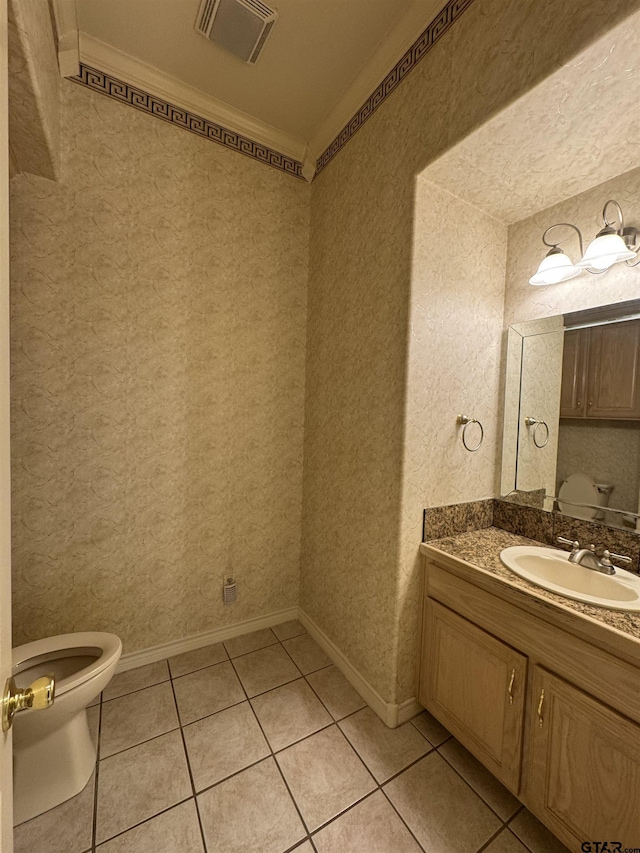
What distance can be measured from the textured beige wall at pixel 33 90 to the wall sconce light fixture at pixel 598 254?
1829mm

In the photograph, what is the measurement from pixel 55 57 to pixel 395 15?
134 cm

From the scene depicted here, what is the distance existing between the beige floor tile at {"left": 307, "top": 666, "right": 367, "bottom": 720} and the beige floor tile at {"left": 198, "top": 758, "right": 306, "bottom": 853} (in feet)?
1.17

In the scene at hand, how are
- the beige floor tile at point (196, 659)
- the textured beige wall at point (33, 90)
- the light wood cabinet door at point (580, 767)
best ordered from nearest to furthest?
the light wood cabinet door at point (580, 767) < the textured beige wall at point (33, 90) < the beige floor tile at point (196, 659)

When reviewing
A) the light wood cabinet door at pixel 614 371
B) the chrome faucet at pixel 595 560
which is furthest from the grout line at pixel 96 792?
the light wood cabinet door at pixel 614 371

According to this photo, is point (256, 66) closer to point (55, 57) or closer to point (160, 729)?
point (55, 57)

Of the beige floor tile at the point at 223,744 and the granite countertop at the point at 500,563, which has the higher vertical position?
the granite countertop at the point at 500,563

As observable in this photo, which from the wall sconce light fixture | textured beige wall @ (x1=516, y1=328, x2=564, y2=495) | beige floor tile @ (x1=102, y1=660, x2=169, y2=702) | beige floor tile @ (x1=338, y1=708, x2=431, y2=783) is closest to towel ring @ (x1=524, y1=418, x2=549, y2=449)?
textured beige wall @ (x1=516, y1=328, x2=564, y2=495)

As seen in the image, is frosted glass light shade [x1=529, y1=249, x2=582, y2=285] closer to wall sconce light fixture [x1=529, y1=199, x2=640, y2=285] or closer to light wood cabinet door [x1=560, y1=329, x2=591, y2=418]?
wall sconce light fixture [x1=529, y1=199, x2=640, y2=285]

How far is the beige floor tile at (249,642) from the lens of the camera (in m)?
1.85

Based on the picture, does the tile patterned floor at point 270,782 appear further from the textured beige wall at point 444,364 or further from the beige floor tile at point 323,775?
the textured beige wall at point 444,364

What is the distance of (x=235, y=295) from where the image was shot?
6.05 ft

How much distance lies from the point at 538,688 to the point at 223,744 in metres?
1.17

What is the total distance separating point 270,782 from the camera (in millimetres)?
1192

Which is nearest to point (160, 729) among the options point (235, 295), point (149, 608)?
point (149, 608)
